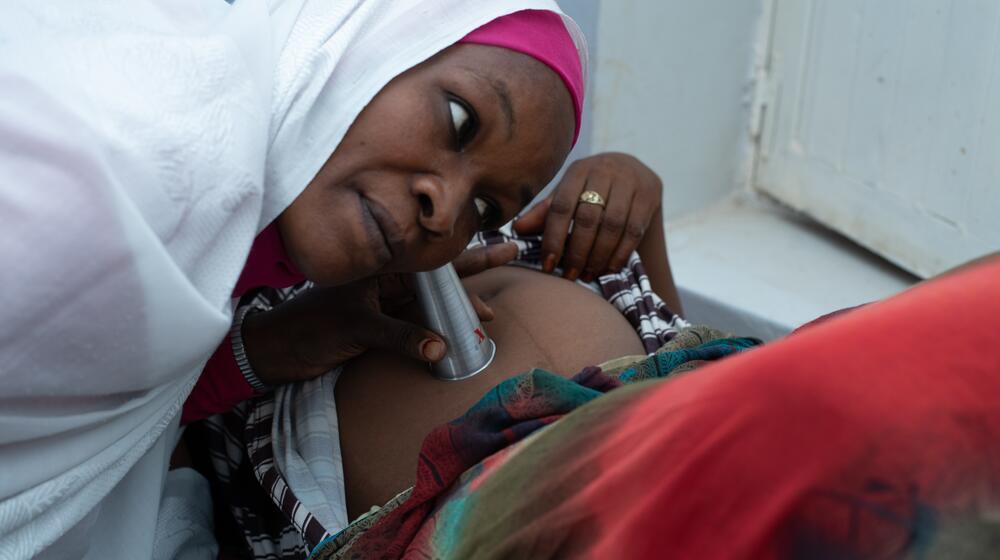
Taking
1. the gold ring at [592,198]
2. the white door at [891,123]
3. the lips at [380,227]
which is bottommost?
the white door at [891,123]

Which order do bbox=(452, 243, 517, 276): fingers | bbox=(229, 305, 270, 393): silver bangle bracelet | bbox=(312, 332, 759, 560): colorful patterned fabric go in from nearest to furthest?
1. bbox=(312, 332, 759, 560): colorful patterned fabric
2. bbox=(229, 305, 270, 393): silver bangle bracelet
3. bbox=(452, 243, 517, 276): fingers

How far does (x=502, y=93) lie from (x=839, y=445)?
0.59 m

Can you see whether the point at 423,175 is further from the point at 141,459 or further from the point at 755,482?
the point at 755,482

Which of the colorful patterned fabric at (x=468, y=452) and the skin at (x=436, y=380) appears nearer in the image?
the colorful patterned fabric at (x=468, y=452)

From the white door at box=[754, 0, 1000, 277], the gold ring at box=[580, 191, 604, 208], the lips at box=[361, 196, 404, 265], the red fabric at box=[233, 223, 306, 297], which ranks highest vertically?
the lips at box=[361, 196, 404, 265]

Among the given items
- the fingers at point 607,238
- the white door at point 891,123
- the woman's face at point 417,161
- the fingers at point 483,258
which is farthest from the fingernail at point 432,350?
the white door at point 891,123

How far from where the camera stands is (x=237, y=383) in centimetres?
120

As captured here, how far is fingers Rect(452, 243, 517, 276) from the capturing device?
133 cm

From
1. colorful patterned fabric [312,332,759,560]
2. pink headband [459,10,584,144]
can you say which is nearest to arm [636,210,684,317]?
pink headband [459,10,584,144]

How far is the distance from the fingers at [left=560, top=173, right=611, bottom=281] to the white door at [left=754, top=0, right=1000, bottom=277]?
79 centimetres

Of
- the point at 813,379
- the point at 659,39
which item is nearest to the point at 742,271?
the point at 659,39

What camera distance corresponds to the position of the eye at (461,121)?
39.6 inches

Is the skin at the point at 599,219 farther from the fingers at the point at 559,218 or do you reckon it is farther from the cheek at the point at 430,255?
the cheek at the point at 430,255

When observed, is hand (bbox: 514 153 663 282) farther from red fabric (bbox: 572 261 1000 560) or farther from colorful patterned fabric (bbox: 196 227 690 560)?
red fabric (bbox: 572 261 1000 560)
